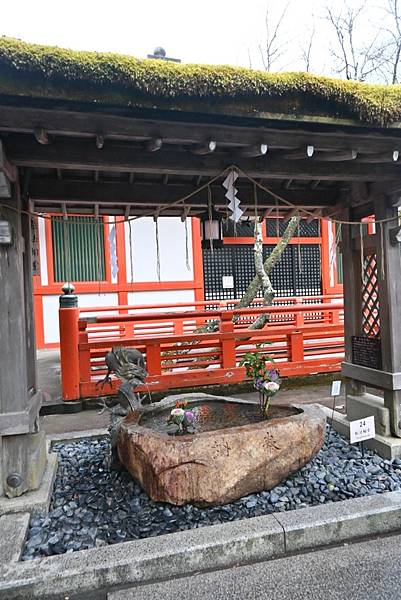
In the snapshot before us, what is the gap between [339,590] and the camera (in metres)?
2.12

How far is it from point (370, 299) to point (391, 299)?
0.49 m

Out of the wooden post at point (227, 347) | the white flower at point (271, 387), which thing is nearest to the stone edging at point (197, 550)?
the white flower at point (271, 387)

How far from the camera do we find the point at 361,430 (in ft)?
11.7

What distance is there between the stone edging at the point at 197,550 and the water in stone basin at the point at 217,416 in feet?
2.88

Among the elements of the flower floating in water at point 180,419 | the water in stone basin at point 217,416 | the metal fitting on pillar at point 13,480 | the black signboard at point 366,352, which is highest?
the black signboard at point 366,352

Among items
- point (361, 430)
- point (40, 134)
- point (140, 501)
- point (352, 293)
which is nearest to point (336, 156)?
point (352, 293)

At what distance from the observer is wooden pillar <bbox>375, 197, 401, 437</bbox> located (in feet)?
12.5

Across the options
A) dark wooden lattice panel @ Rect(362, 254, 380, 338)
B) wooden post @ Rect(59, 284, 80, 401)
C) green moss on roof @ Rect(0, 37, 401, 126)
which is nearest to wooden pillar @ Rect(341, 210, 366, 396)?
dark wooden lattice panel @ Rect(362, 254, 380, 338)

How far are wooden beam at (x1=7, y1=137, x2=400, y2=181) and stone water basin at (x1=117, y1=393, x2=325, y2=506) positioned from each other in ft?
7.25

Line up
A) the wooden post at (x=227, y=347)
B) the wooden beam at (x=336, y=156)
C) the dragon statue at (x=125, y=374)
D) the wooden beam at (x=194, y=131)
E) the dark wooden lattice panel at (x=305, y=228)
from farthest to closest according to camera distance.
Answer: the dark wooden lattice panel at (x=305, y=228)
the wooden post at (x=227, y=347)
the dragon statue at (x=125, y=374)
the wooden beam at (x=336, y=156)
the wooden beam at (x=194, y=131)

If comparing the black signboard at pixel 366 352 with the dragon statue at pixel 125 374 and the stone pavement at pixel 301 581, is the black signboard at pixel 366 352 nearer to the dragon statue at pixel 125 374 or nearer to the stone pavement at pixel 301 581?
the stone pavement at pixel 301 581

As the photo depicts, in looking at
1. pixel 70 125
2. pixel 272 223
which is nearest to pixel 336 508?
pixel 70 125

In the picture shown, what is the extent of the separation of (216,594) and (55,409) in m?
4.23

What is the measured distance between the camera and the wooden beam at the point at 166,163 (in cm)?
298
